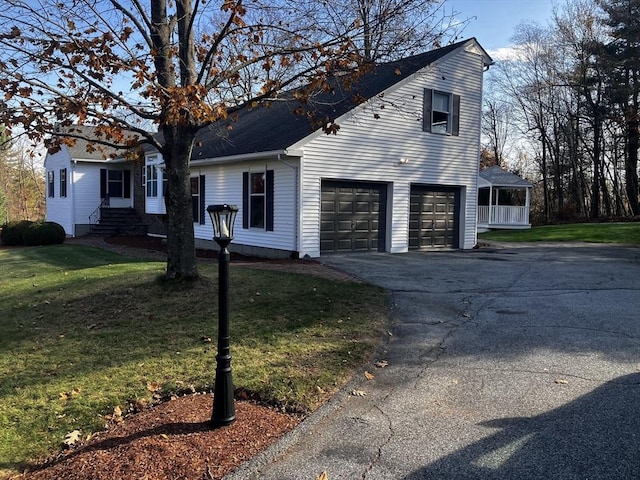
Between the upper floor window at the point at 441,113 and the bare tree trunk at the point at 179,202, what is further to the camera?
the upper floor window at the point at 441,113

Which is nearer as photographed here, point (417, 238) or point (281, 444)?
point (281, 444)

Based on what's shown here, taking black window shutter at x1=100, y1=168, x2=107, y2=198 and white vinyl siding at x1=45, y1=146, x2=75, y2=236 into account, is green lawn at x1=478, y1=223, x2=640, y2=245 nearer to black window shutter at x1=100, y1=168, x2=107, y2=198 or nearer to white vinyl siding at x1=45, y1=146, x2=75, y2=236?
black window shutter at x1=100, y1=168, x2=107, y2=198

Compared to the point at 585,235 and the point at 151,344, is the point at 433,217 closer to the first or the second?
the point at 585,235

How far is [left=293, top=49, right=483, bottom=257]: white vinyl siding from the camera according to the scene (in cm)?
1398

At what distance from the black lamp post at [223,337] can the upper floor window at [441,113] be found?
514 inches

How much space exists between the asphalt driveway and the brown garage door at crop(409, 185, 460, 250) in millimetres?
7648

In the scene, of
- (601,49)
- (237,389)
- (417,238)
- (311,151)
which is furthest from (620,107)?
(237,389)

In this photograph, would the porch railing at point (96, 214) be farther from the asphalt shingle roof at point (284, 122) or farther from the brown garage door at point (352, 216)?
the brown garage door at point (352, 216)

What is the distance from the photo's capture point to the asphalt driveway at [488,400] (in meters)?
3.40

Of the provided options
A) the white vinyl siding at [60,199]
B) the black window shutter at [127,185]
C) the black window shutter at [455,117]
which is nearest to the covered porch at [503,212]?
the black window shutter at [455,117]

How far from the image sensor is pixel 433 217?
17.0 metres

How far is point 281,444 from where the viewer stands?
370 centimetres

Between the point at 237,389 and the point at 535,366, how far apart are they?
3005mm

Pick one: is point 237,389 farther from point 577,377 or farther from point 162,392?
point 577,377
